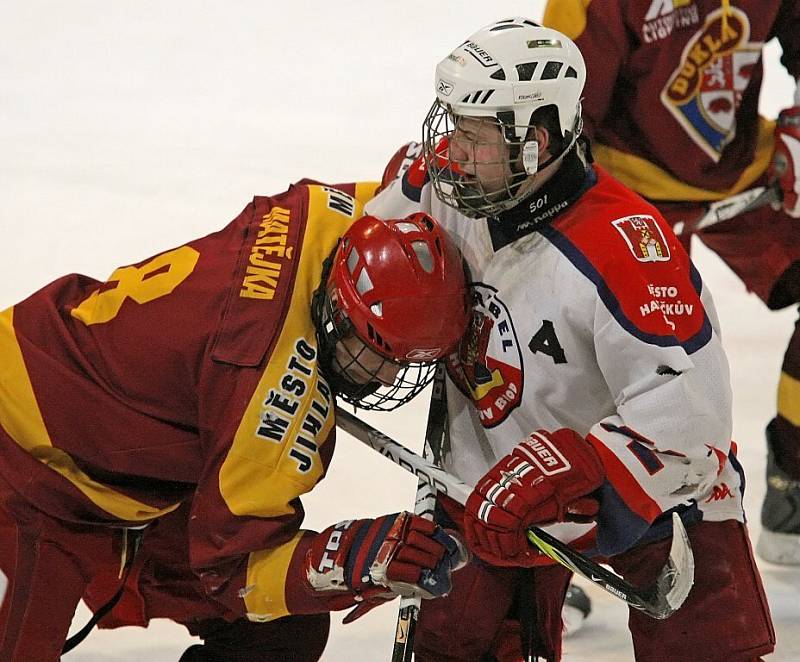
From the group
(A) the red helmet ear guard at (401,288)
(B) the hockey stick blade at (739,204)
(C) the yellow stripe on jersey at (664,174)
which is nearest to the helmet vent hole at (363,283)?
(A) the red helmet ear guard at (401,288)

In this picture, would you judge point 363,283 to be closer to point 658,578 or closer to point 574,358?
point 574,358

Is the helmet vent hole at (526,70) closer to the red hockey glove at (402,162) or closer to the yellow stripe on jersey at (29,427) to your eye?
the red hockey glove at (402,162)

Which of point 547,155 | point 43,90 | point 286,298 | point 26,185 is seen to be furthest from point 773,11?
point 43,90

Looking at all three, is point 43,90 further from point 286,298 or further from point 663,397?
point 663,397

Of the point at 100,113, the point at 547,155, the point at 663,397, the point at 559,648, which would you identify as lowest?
the point at 100,113

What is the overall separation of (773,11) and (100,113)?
106 inches

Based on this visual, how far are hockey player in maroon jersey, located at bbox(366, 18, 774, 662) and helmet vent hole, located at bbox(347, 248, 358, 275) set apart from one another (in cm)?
15

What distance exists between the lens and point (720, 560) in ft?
7.07

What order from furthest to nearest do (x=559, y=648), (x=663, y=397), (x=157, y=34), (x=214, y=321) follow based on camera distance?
(x=157, y=34)
(x=559, y=648)
(x=214, y=321)
(x=663, y=397)

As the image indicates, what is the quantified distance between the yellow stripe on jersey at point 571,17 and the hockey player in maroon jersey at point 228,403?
38.3 inches

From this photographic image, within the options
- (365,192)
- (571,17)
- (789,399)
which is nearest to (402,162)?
(365,192)

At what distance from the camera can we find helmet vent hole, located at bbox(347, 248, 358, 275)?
6.62ft

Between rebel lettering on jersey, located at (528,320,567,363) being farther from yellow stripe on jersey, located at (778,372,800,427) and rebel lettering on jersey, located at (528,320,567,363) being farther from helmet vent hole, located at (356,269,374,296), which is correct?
yellow stripe on jersey, located at (778,372,800,427)

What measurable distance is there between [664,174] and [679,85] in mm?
217
